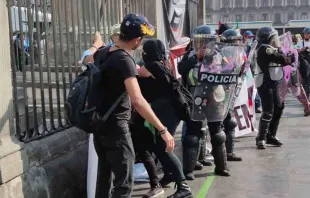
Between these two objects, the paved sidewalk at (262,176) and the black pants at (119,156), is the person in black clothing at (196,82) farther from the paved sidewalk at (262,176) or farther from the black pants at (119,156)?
the black pants at (119,156)

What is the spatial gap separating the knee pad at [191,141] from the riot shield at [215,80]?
8.9 inches

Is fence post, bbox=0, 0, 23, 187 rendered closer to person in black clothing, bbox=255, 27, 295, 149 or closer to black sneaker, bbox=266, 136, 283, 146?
person in black clothing, bbox=255, 27, 295, 149

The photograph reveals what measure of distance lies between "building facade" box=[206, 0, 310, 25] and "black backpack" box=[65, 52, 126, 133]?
11364cm

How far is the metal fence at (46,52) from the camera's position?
14.1 feet

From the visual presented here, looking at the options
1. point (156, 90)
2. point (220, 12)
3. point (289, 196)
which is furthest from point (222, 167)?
point (220, 12)

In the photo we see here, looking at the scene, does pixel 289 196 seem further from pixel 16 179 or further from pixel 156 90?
pixel 16 179

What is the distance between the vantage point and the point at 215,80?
555 cm

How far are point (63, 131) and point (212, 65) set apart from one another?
1826 mm

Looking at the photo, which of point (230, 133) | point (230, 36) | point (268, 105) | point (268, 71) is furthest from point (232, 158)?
point (230, 36)

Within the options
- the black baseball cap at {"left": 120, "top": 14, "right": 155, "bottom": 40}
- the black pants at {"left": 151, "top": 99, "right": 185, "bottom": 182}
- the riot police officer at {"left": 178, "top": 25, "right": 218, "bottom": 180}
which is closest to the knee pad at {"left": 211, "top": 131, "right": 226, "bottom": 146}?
the riot police officer at {"left": 178, "top": 25, "right": 218, "bottom": 180}

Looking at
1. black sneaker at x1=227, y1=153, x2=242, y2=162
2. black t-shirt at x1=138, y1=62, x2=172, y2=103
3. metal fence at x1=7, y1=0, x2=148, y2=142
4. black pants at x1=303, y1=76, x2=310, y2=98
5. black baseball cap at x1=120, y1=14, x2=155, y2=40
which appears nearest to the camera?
black baseball cap at x1=120, y1=14, x2=155, y2=40

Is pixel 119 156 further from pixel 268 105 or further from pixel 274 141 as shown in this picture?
pixel 274 141

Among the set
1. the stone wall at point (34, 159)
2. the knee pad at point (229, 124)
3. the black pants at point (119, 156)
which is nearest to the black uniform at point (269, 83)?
the knee pad at point (229, 124)

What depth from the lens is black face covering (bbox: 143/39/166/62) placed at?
482 centimetres
